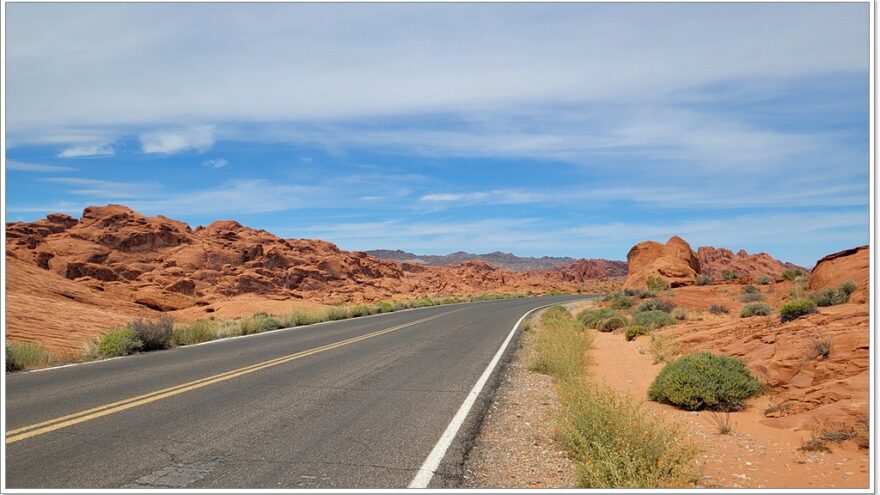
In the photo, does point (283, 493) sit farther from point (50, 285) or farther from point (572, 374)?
point (50, 285)

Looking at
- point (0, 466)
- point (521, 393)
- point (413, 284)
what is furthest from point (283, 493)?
point (413, 284)

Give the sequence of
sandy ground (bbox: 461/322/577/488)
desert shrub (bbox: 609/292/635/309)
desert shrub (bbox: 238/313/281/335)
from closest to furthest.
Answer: sandy ground (bbox: 461/322/577/488) → desert shrub (bbox: 238/313/281/335) → desert shrub (bbox: 609/292/635/309)

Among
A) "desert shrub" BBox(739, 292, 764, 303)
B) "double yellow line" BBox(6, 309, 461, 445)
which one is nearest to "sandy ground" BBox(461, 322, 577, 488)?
"double yellow line" BBox(6, 309, 461, 445)

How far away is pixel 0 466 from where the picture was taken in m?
5.57

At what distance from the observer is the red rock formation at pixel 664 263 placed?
51.8 meters

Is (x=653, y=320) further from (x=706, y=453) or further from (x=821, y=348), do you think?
(x=706, y=453)

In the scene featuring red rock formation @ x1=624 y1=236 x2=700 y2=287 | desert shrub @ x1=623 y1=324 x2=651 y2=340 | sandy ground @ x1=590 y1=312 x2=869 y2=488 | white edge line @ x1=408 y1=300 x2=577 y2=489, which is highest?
red rock formation @ x1=624 y1=236 x2=700 y2=287

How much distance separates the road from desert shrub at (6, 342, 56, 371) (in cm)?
88

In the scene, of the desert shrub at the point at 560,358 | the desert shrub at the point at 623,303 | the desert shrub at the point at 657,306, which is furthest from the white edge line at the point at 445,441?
the desert shrub at the point at 623,303

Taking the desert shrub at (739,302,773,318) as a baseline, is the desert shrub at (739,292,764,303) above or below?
above

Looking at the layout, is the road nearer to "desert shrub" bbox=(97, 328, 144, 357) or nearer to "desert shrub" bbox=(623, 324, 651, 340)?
"desert shrub" bbox=(97, 328, 144, 357)

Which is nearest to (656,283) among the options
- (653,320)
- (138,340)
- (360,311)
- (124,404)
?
(360,311)

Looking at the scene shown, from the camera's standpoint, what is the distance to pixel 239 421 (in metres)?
7.52

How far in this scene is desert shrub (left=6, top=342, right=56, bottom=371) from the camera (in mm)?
11617
